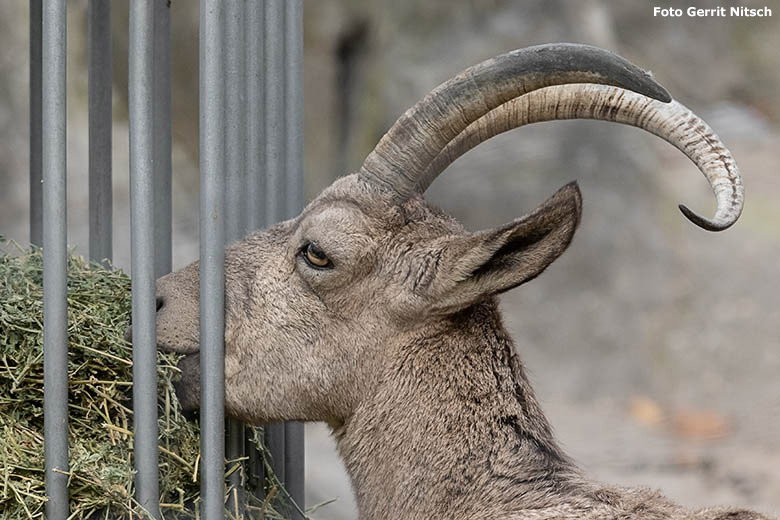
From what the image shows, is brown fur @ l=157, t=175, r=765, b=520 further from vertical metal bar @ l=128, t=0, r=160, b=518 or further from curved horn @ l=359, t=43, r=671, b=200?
vertical metal bar @ l=128, t=0, r=160, b=518

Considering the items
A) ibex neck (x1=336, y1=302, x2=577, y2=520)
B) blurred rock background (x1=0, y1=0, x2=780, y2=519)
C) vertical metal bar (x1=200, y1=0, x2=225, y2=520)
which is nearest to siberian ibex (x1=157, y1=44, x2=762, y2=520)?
ibex neck (x1=336, y1=302, x2=577, y2=520)

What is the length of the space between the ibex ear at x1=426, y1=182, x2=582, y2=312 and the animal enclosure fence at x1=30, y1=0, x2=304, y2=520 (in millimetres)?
900

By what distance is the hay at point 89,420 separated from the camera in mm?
3947

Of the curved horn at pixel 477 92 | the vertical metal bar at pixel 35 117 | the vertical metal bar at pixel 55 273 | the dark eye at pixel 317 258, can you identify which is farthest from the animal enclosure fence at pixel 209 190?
the vertical metal bar at pixel 35 117

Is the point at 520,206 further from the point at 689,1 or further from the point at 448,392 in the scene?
the point at 448,392

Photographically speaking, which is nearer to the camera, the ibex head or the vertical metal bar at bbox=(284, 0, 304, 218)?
the ibex head

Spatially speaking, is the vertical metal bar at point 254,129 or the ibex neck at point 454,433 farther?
the vertical metal bar at point 254,129

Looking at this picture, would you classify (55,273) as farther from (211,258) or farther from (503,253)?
(503,253)

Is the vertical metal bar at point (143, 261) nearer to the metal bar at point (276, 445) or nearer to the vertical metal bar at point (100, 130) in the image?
the metal bar at point (276, 445)

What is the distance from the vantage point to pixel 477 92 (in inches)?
163

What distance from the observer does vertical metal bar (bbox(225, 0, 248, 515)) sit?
442 cm

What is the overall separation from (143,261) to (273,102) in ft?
3.90

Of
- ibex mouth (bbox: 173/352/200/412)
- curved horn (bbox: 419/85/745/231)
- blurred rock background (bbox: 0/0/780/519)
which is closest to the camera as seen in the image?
curved horn (bbox: 419/85/745/231)

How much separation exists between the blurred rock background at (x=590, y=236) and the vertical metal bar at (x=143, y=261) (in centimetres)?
792
